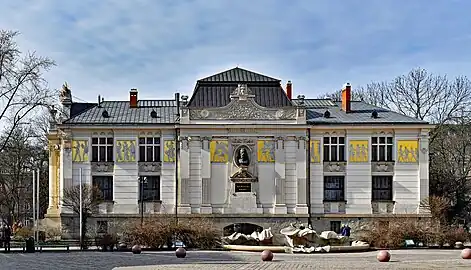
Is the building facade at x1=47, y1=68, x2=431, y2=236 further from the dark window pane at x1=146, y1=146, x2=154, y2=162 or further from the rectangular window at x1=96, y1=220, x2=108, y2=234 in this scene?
the rectangular window at x1=96, y1=220, x2=108, y2=234

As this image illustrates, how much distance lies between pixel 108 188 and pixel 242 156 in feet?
31.2

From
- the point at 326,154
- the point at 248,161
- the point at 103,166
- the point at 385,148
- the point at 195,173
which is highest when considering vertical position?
the point at 385,148

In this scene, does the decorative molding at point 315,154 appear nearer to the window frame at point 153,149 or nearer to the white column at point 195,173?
the white column at point 195,173

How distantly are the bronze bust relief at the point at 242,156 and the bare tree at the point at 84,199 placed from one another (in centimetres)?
965

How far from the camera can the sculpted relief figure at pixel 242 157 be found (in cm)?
5689

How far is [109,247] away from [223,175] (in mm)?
14518

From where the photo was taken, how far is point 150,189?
57594 millimetres

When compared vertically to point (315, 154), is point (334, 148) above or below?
above

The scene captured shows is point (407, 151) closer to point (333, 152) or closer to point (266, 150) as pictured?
point (333, 152)

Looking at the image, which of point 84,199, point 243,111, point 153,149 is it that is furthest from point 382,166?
point 84,199

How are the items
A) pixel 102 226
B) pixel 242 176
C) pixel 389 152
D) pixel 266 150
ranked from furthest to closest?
pixel 389 152
pixel 266 150
pixel 242 176
pixel 102 226

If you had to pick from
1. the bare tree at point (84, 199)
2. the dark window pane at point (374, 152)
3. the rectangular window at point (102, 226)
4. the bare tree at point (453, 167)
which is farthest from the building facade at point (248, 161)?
the bare tree at point (453, 167)

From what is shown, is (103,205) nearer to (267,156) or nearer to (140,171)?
(140,171)

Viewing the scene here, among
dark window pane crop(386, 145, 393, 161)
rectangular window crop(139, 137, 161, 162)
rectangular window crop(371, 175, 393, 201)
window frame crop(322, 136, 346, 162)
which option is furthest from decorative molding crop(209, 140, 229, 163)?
dark window pane crop(386, 145, 393, 161)
